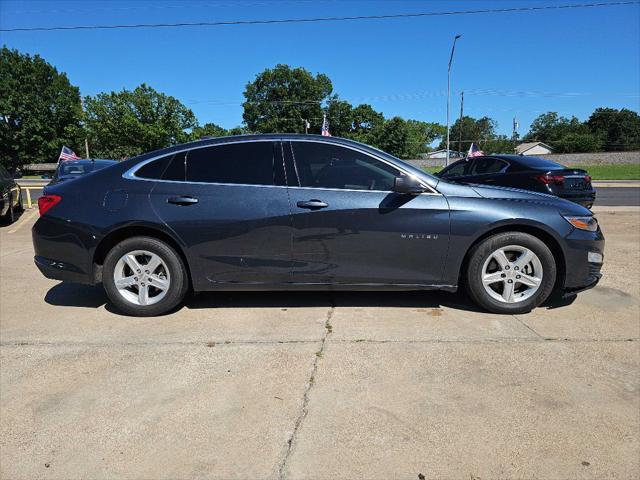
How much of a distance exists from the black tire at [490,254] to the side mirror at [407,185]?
29.3 inches

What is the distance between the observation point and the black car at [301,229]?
4004 mm

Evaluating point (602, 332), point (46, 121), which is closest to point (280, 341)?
point (602, 332)

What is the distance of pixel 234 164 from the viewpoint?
164 inches

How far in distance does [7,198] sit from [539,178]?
11083 millimetres

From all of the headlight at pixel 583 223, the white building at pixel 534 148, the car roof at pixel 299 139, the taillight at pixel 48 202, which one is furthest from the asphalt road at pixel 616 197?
the white building at pixel 534 148

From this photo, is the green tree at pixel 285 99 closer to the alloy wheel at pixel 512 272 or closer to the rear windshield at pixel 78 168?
the rear windshield at pixel 78 168

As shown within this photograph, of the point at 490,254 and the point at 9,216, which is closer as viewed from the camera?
the point at 490,254

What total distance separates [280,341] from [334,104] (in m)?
77.8

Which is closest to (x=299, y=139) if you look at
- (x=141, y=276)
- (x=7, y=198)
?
(x=141, y=276)

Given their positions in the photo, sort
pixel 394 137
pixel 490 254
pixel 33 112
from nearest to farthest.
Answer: pixel 490 254 < pixel 33 112 < pixel 394 137

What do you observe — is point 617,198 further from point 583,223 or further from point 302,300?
point 302,300

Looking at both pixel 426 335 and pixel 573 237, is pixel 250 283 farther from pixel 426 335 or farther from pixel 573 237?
pixel 573 237

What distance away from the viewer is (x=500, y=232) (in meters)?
4.12

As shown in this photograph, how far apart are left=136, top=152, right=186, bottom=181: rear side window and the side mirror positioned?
1.90m
